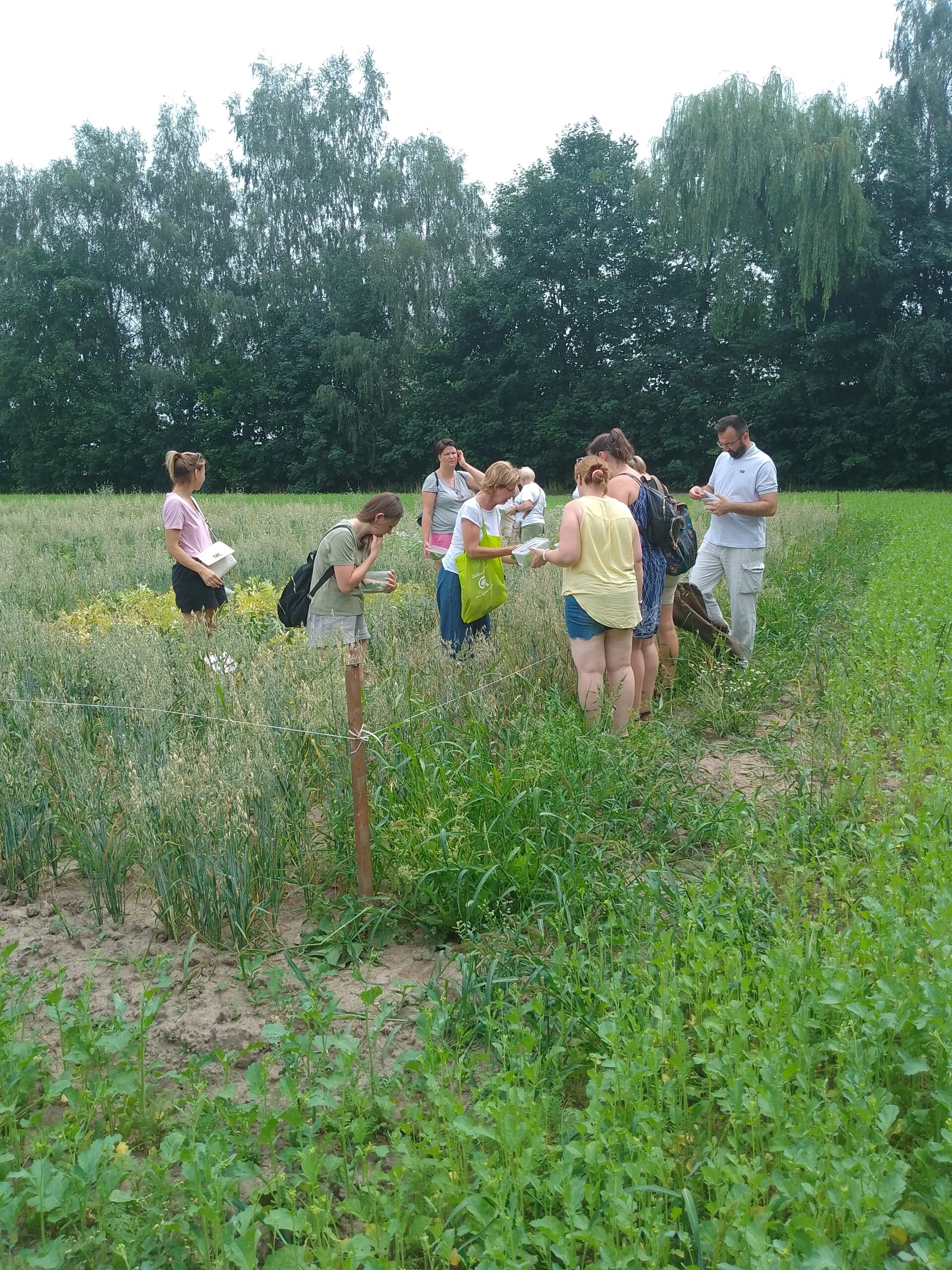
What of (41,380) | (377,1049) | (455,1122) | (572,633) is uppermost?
(41,380)

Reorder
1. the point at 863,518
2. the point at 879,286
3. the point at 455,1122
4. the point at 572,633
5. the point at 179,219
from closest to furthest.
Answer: the point at 455,1122 → the point at 572,633 → the point at 863,518 → the point at 879,286 → the point at 179,219

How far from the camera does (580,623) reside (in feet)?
18.7

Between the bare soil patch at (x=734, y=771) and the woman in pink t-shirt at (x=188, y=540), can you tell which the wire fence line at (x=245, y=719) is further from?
the bare soil patch at (x=734, y=771)

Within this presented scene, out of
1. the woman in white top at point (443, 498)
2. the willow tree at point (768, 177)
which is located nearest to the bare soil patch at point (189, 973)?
the woman in white top at point (443, 498)

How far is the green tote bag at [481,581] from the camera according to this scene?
647 cm

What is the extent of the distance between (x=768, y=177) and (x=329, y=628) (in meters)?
31.6

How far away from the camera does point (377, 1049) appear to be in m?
3.15

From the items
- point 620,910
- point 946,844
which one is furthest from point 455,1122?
point 946,844

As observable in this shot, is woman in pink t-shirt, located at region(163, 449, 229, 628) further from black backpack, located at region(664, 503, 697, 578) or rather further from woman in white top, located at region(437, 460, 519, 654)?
black backpack, located at region(664, 503, 697, 578)

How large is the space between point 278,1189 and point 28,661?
17.0 ft

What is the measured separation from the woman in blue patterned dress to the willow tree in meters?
29.3

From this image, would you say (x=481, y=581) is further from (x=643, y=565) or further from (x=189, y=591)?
(x=189, y=591)

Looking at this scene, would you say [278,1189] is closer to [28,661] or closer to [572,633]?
[572,633]

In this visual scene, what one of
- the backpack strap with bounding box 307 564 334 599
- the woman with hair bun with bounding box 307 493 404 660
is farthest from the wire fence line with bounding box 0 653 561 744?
the backpack strap with bounding box 307 564 334 599
